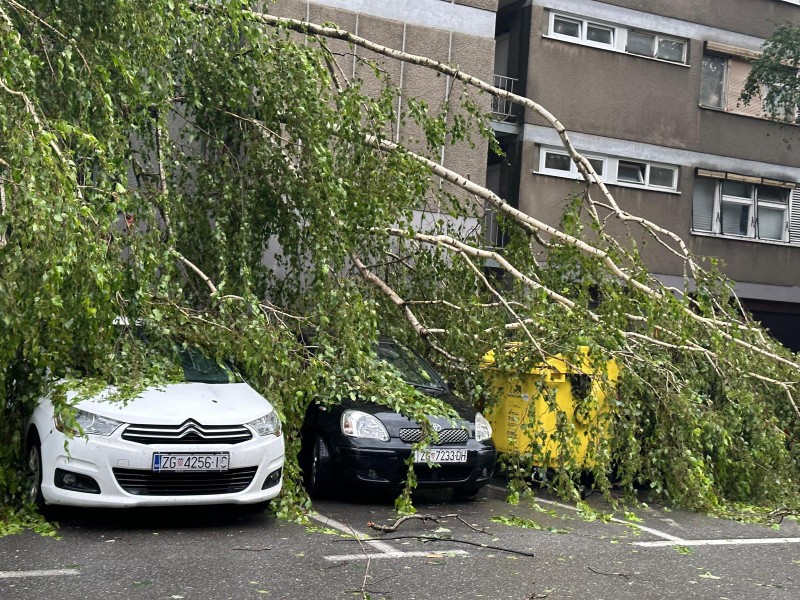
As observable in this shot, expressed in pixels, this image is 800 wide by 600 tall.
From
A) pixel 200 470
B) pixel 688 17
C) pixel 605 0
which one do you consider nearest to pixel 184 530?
pixel 200 470

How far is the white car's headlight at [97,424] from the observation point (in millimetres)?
7957

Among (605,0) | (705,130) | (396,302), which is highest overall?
(605,0)

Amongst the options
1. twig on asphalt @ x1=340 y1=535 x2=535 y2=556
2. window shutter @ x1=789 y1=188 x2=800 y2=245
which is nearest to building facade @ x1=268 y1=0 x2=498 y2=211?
window shutter @ x1=789 y1=188 x2=800 y2=245

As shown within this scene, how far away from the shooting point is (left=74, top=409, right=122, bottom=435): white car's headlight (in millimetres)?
7957

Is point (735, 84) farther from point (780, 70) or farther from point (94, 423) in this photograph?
point (94, 423)

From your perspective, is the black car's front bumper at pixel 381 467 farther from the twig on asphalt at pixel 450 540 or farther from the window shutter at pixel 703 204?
the window shutter at pixel 703 204

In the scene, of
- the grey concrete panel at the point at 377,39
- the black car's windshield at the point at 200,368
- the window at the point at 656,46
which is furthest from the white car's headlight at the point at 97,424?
the window at the point at 656,46

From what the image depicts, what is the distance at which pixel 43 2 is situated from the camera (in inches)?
342

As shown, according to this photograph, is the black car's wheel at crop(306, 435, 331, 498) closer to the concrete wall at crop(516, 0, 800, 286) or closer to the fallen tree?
the fallen tree

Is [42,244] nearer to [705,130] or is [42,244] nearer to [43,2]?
[43,2]

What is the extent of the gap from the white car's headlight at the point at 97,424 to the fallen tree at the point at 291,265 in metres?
0.43

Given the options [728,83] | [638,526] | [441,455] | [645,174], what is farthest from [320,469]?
[728,83]

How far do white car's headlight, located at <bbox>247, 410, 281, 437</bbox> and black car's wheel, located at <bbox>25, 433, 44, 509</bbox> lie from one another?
1591 millimetres

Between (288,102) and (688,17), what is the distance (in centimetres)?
1555
